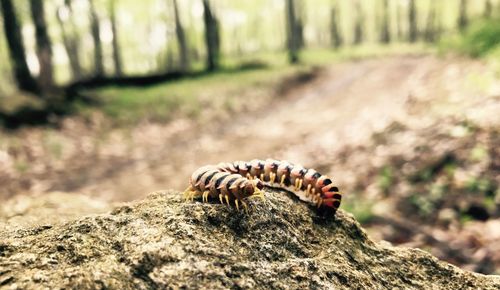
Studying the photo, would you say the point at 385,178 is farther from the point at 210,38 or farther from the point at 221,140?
the point at 210,38

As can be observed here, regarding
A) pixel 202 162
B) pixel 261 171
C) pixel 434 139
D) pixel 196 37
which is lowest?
pixel 202 162

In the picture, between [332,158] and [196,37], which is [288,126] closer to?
[332,158]

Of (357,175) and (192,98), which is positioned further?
(192,98)

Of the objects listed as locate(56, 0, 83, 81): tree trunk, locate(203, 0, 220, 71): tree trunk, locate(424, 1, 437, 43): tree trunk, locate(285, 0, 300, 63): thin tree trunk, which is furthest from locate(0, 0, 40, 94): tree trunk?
locate(424, 1, 437, 43): tree trunk

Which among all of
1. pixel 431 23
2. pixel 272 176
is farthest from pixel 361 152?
pixel 431 23

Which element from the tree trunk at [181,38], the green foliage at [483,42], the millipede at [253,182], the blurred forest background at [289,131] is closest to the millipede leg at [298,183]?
the millipede at [253,182]

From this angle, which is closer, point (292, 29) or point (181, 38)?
point (292, 29)

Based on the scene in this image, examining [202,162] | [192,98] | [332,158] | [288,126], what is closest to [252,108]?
[192,98]

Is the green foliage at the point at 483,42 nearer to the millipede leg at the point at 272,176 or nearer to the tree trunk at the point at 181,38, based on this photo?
the millipede leg at the point at 272,176
